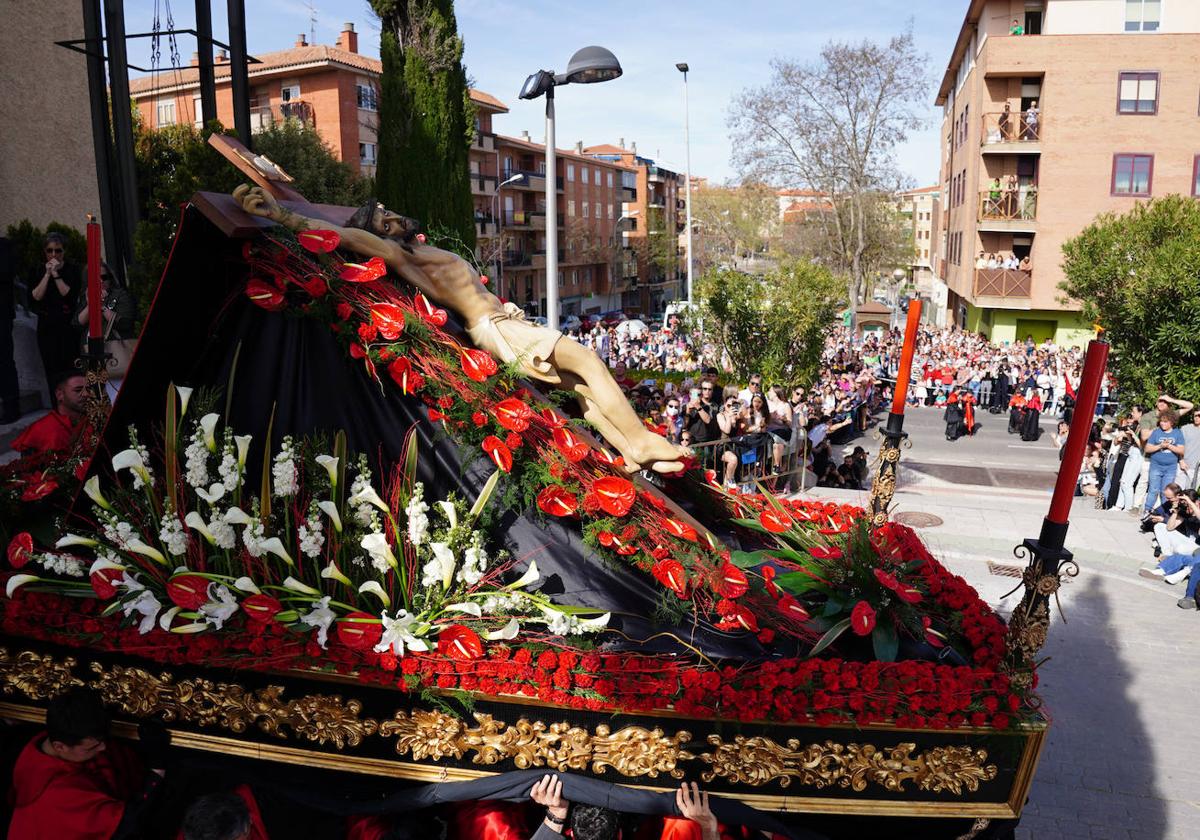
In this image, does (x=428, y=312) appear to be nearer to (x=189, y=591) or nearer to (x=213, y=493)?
(x=213, y=493)

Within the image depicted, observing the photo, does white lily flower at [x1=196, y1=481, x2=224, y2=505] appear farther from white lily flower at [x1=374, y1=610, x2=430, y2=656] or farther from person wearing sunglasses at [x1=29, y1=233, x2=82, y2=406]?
person wearing sunglasses at [x1=29, y1=233, x2=82, y2=406]

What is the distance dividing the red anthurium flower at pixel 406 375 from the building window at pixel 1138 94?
115 ft

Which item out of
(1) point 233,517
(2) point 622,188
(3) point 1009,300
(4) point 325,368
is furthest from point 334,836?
(2) point 622,188

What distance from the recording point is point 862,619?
347cm

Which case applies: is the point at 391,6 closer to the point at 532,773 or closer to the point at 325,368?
the point at 325,368

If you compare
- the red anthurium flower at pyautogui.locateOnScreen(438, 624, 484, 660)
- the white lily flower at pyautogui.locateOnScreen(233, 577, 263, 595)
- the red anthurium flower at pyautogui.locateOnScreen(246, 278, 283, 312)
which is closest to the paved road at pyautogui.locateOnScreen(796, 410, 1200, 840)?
the red anthurium flower at pyautogui.locateOnScreen(438, 624, 484, 660)

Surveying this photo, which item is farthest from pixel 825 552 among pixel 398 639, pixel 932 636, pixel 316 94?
pixel 316 94

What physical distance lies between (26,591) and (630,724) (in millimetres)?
2655

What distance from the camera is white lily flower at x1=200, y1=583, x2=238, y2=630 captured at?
3.30 meters

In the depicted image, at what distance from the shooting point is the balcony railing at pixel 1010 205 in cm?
3212

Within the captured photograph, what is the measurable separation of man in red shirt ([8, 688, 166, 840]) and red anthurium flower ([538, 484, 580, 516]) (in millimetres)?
1832

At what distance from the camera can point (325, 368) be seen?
3689 mm

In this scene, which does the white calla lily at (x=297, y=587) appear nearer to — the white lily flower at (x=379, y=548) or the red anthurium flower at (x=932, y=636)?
the white lily flower at (x=379, y=548)

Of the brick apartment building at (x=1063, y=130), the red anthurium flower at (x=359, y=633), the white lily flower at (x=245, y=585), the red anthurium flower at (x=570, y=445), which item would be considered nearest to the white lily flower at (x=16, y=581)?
the white lily flower at (x=245, y=585)
